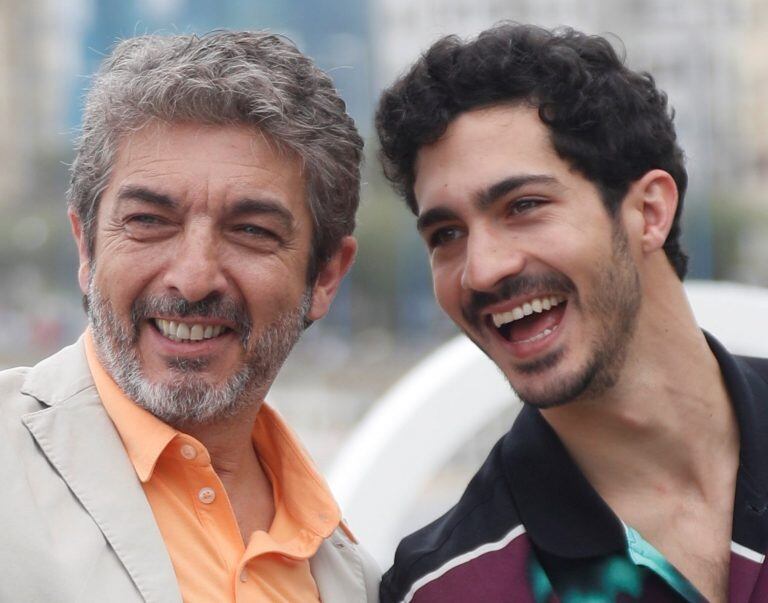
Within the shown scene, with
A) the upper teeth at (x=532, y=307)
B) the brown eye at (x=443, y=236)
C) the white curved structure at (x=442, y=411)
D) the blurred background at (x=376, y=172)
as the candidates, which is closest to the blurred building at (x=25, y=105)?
the blurred background at (x=376, y=172)

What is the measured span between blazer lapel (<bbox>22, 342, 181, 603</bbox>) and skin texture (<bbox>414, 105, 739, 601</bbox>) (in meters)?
0.95

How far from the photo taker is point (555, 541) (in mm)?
3049

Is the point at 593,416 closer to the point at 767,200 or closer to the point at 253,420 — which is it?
the point at 253,420

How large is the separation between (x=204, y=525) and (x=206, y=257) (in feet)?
2.02

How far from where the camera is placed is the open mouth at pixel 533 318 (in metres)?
3.10

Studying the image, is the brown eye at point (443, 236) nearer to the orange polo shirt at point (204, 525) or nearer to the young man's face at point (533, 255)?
the young man's face at point (533, 255)

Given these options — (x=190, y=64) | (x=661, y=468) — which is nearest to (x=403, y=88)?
(x=190, y=64)

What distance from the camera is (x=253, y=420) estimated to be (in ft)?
10.6

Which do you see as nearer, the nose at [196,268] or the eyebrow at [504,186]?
the nose at [196,268]

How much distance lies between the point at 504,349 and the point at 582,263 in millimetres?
305

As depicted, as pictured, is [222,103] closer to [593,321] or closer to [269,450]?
[269,450]

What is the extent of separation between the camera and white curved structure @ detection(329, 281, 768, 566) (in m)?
4.93

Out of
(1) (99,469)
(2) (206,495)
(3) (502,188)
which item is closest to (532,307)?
(3) (502,188)

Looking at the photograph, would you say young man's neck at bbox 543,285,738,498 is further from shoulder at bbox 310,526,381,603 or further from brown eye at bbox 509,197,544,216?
shoulder at bbox 310,526,381,603
